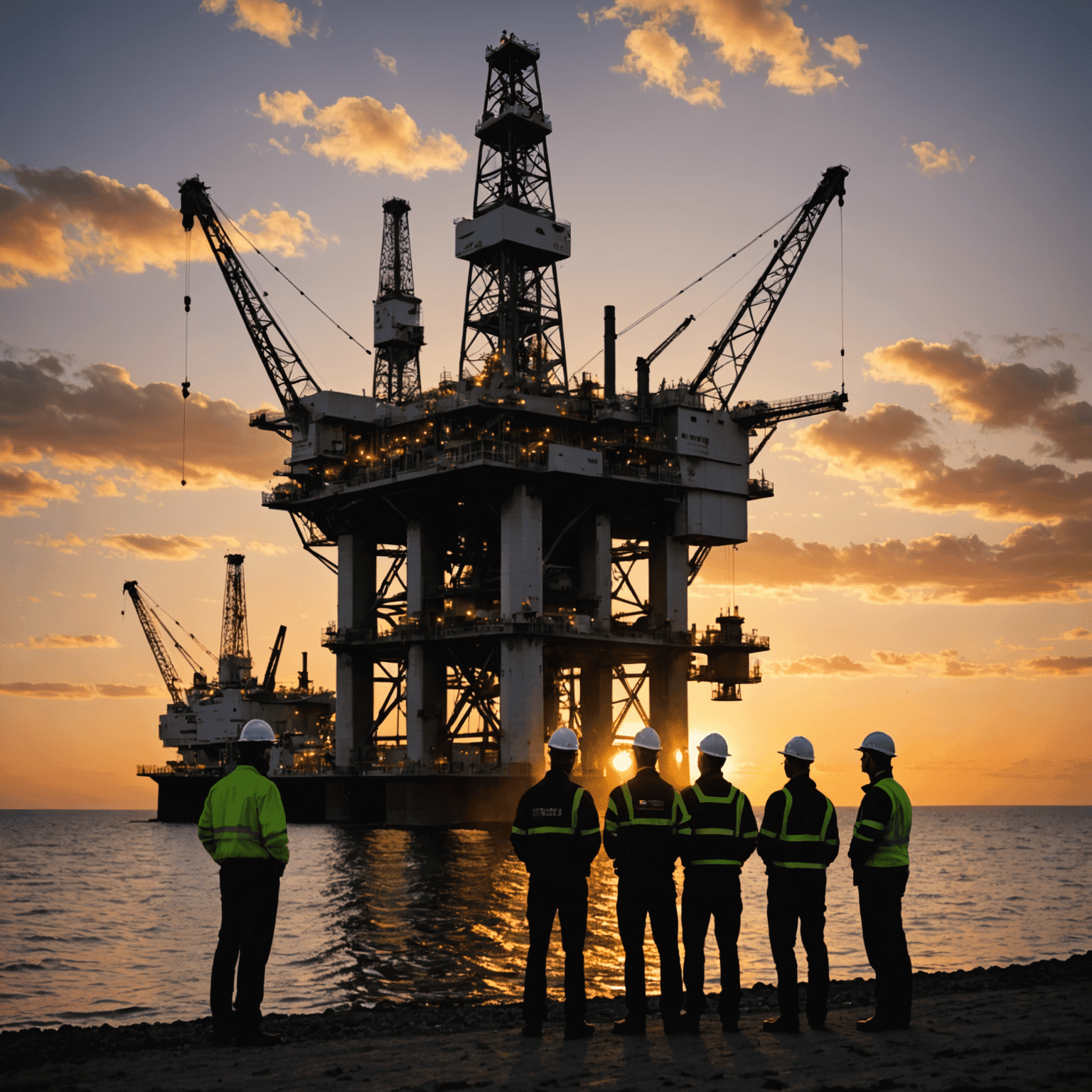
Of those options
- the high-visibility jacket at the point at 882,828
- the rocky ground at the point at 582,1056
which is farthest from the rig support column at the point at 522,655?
the high-visibility jacket at the point at 882,828

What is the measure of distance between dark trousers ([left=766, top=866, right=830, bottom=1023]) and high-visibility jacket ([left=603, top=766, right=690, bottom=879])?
1.15 meters

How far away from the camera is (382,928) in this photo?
104 ft

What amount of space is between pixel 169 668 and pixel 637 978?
119m

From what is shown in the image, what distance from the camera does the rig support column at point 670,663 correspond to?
81250 mm

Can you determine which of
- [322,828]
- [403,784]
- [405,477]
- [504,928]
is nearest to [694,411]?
[405,477]

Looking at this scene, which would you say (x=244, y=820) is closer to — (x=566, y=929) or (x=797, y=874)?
(x=566, y=929)

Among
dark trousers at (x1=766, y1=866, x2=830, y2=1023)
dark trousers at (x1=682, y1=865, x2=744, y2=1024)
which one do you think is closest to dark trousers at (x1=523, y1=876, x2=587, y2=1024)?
dark trousers at (x1=682, y1=865, x2=744, y2=1024)

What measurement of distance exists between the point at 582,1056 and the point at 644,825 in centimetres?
216

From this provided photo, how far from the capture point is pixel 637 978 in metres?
12.3

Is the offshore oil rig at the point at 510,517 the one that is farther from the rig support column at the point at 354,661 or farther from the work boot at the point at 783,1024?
the work boot at the point at 783,1024

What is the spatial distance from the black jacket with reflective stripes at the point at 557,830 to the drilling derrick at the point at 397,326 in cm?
8758

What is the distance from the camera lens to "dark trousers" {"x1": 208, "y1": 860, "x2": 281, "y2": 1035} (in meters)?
11.9

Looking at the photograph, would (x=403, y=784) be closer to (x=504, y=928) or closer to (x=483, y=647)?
(x=483, y=647)

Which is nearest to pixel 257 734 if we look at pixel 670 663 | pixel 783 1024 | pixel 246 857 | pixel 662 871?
pixel 246 857
